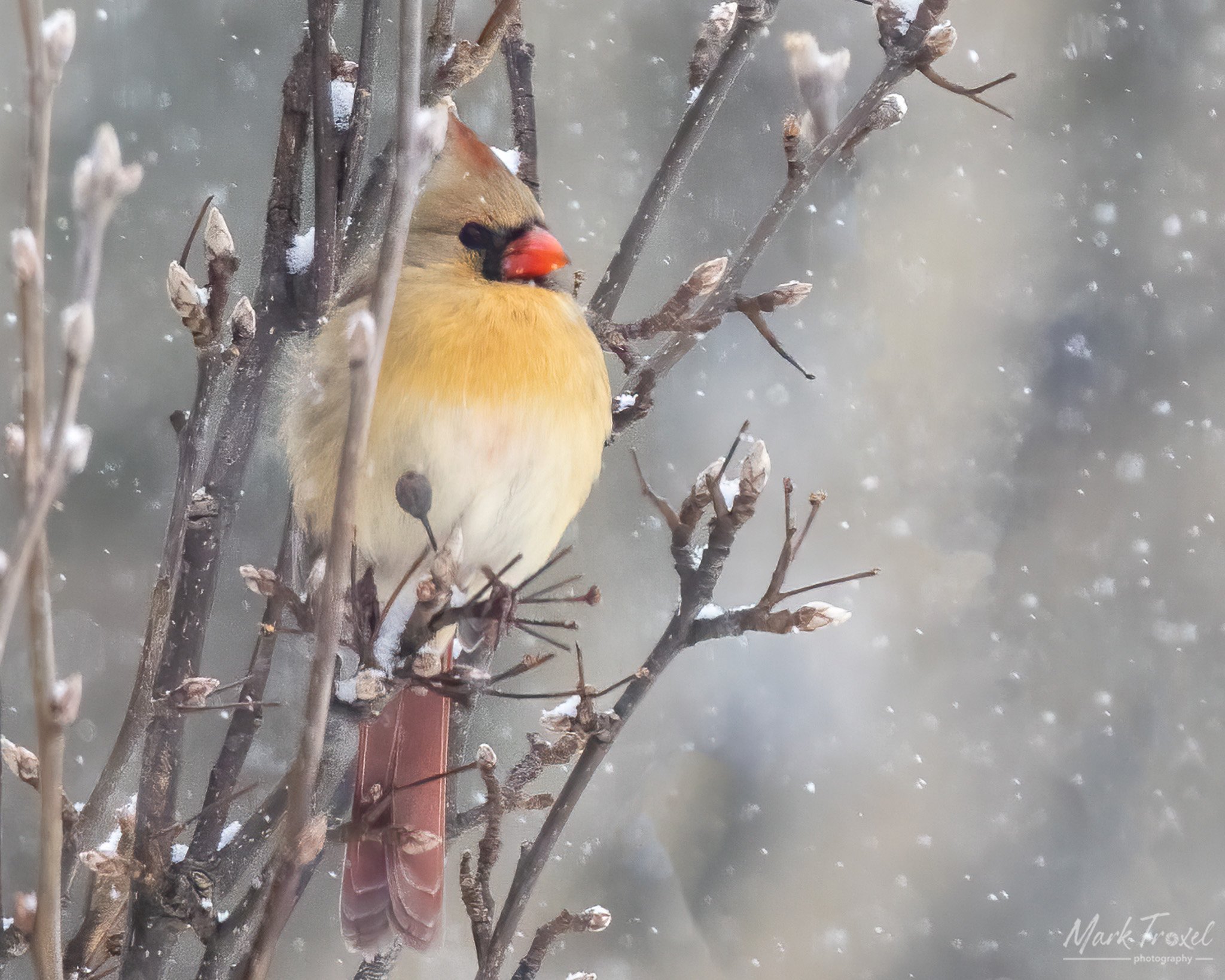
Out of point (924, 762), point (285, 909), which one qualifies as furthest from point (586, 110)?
point (285, 909)

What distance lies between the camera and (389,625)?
1.02 metres

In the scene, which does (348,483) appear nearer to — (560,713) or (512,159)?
(560,713)

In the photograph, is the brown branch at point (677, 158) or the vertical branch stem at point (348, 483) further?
the brown branch at point (677, 158)

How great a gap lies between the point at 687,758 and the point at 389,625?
332 centimetres

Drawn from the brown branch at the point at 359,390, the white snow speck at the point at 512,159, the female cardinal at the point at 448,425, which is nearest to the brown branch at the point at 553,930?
the female cardinal at the point at 448,425

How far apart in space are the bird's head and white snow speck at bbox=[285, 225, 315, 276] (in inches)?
15.7

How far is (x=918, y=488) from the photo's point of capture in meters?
4.59

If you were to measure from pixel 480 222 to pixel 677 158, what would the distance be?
27cm

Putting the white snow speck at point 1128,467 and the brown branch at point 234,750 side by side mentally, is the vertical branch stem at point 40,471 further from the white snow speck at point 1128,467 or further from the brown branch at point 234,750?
the white snow speck at point 1128,467

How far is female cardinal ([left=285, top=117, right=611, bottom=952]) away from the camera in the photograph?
4.31ft

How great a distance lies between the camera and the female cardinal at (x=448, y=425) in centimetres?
131

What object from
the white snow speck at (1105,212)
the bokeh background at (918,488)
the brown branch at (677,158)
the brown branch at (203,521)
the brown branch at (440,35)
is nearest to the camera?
the brown branch at (203,521)

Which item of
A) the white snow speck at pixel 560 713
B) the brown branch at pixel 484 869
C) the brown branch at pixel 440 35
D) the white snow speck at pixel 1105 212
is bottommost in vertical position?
the brown branch at pixel 484 869

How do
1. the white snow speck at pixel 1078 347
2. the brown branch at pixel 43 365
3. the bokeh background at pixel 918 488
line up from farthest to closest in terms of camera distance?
the white snow speck at pixel 1078 347 < the bokeh background at pixel 918 488 < the brown branch at pixel 43 365
